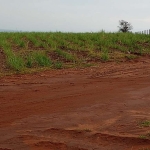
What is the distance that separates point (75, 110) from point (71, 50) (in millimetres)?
5962

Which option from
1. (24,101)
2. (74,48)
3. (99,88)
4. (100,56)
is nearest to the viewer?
(24,101)

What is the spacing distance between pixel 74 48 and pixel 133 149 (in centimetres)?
749

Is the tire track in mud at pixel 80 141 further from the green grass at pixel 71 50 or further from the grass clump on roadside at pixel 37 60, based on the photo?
the grass clump on roadside at pixel 37 60

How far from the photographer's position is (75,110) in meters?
4.74

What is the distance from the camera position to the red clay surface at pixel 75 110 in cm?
355

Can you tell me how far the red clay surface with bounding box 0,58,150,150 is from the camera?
3.55 m

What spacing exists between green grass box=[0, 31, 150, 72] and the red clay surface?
3.31ft

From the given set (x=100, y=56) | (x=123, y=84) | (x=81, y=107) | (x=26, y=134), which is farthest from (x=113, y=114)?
(x=100, y=56)

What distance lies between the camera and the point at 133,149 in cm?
335

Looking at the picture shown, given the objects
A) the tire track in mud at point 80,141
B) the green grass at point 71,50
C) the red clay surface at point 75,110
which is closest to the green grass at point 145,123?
the red clay surface at point 75,110

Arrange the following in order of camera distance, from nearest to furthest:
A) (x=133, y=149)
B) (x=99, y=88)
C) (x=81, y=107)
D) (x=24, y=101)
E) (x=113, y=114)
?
(x=133, y=149) → (x=113, y=114) → (x=81, y=107) → (x=24, y=101) → (x=99, y=88)

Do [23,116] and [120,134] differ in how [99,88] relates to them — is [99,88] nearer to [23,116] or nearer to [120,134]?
[23,116]

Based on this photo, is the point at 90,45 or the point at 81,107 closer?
the point at 81,107

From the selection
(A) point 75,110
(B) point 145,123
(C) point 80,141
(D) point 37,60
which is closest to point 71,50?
(D) point 37,60
